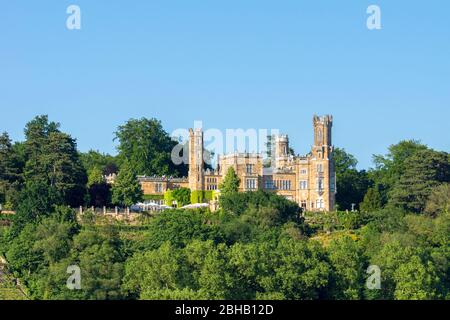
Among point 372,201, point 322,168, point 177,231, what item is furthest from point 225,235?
point 322,168

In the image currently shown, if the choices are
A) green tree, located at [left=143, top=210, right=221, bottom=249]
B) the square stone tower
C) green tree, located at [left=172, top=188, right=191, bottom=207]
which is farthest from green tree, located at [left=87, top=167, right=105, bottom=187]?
green tree, located at [left=143, top=210, right=221, bottom=249]

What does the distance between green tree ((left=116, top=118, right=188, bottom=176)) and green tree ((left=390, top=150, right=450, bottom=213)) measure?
767 inches

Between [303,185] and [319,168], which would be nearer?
[319,168]

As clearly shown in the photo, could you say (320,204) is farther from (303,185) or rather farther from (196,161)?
(196,161)

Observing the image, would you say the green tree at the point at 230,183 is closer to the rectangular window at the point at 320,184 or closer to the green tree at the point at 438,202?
the rectangular window at the point at 320,184

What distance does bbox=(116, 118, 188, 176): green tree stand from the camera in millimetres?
111125

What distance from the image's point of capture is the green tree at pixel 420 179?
316 ft

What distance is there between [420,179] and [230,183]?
11.7 m

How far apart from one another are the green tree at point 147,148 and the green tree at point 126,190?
44.1 ft

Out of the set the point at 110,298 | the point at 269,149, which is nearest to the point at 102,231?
the point at 110,298

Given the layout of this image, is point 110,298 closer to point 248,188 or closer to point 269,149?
point 248,188

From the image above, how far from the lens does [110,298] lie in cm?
6850

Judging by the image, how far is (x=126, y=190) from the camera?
313ft

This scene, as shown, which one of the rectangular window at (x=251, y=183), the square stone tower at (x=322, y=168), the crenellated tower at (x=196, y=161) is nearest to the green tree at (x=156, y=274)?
the rectangular window at (x=251, y=183)
